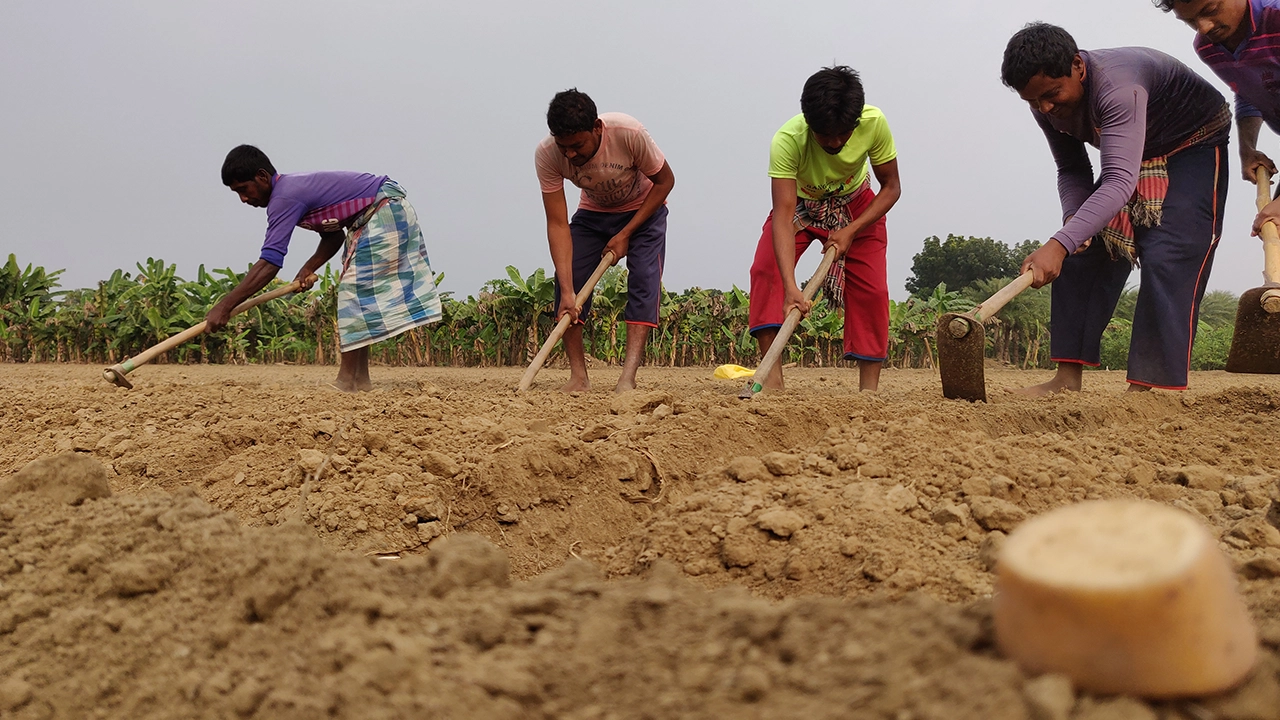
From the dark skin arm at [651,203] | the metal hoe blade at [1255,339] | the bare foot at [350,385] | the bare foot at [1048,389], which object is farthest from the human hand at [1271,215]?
the bare foot at [350,385]

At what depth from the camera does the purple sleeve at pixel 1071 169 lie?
4094 mm

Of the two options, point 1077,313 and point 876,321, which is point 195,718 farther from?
point 1077,313

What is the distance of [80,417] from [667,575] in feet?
11.1

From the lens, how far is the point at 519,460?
250 cm

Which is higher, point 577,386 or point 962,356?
point 962,356

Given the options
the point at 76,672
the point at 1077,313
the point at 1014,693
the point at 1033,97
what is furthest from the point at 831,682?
the point at 1077,313

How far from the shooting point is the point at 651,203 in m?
4.44

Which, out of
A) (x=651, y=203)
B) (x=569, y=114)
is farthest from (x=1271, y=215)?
(x=569, y=114)

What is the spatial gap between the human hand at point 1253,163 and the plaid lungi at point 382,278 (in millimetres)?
4013

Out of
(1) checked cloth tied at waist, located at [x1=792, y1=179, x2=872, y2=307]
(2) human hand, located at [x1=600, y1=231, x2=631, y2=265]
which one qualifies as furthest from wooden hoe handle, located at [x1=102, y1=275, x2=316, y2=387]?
(1) checked cloth tied at waist, located at [x1=792, y1=179, x2=872, y2=307]

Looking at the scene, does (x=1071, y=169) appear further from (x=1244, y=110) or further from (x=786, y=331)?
(x=786, y=331)

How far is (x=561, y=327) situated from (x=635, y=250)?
0.60m

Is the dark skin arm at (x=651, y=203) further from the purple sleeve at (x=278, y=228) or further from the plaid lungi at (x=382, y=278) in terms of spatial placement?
the purple sleeve at (x=278, y=228)

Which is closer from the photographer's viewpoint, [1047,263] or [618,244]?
[1047,263]
